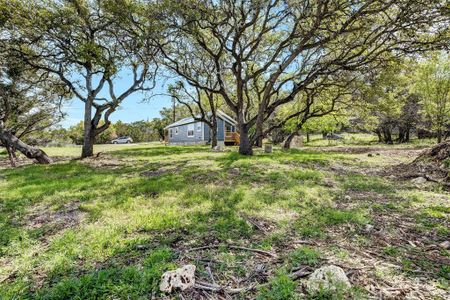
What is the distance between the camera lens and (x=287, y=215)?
158 inches

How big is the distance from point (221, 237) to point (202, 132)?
26760 millimetres

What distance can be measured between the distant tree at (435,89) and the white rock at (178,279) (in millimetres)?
19973

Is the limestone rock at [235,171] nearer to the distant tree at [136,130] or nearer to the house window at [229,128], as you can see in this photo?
the house window at [229,128]

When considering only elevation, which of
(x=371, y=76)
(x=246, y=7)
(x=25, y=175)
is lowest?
(x=25, y=175)

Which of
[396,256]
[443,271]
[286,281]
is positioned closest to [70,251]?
[286,281]

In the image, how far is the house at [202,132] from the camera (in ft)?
94.6

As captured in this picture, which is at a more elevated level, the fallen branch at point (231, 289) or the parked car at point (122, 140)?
the parked car at point (122, 140)

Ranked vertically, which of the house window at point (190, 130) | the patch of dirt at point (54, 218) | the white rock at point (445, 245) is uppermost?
the house window at point (190, 130)

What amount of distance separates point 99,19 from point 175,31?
3.17 metres

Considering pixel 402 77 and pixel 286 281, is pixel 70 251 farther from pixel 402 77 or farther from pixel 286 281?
pixel 402 77

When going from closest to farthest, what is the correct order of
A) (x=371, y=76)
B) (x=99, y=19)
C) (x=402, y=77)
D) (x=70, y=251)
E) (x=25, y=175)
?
1. (x=70, y=251)
2. (x=25, y=175)
3. (x=99, y=19)
4. (x=371, y=76)
5. (x=402, y=77)

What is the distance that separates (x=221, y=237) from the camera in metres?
3.25

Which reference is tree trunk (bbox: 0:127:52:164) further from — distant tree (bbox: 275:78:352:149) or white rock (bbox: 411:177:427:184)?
white rock (bbox: 411:177:427:184)

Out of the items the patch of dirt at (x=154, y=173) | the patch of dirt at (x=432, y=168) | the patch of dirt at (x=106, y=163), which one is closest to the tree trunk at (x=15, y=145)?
the patch of dirt at (x=106, y=163)
